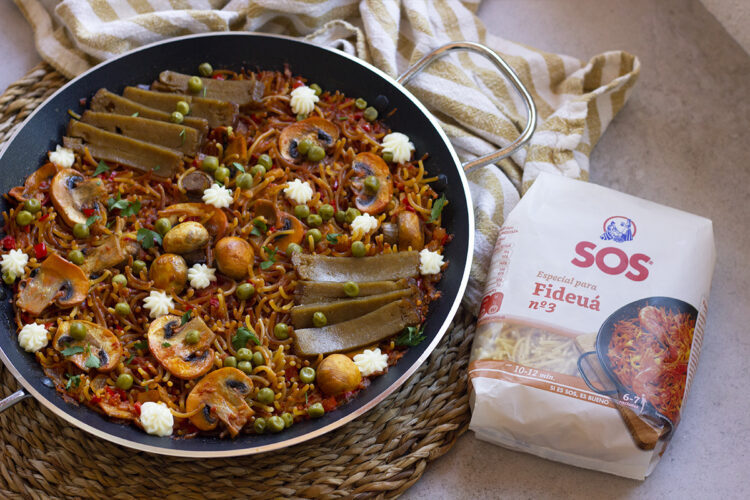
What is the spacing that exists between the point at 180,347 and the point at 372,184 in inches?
58.5

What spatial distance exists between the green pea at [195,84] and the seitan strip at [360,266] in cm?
137

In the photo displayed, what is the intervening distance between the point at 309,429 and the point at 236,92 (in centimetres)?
225

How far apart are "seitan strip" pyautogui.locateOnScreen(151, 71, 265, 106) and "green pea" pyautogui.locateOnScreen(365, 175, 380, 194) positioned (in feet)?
Answer: 3.02

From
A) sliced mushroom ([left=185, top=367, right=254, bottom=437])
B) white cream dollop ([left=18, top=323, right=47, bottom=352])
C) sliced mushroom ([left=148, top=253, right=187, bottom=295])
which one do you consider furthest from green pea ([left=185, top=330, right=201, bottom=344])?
white cream dollop ([left=18, top=323, right=47, bottom=352])

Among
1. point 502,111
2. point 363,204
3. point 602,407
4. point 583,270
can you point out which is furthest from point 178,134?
point 602,407

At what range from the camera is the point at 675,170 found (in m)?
5.45

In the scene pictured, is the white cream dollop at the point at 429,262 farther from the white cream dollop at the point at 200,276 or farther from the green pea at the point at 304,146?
the white cream dollop at the point at 200,276

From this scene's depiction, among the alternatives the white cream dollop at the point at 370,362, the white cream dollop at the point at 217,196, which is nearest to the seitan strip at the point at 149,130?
the white cream dollop at the point at 217,196

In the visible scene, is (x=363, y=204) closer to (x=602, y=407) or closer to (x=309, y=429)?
(x=309, y=429)

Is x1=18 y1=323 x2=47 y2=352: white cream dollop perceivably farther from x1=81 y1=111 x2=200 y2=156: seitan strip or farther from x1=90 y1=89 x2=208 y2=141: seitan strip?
x1=90 y1=89 x2=208 y2=141: seitan strip

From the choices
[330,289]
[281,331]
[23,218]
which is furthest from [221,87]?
[281,331]

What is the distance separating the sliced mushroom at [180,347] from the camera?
4.08m

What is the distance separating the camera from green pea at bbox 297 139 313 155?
4801 millimetres

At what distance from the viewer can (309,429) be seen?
3941 millimetres
